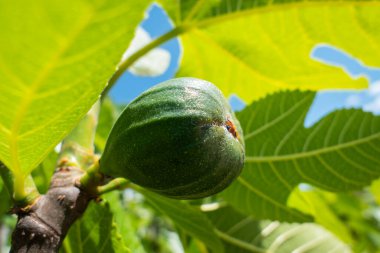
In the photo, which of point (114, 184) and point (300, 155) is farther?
point (300, 155)

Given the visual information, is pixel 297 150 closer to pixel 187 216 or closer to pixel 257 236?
pixel 187 216

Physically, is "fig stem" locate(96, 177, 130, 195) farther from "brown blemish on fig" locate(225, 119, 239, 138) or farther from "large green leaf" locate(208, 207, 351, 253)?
"large green leaf" locate(208, 207, 351, 253)

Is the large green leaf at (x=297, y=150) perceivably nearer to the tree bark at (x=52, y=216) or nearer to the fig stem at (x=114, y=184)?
the fig stem at (x=114, y=184)

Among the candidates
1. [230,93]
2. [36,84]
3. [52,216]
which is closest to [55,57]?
[36,84]

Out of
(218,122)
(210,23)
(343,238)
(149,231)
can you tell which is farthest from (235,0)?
(149,231)

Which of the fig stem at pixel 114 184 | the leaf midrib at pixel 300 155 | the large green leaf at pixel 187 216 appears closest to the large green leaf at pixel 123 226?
the large green leaf at pixel 187 216
